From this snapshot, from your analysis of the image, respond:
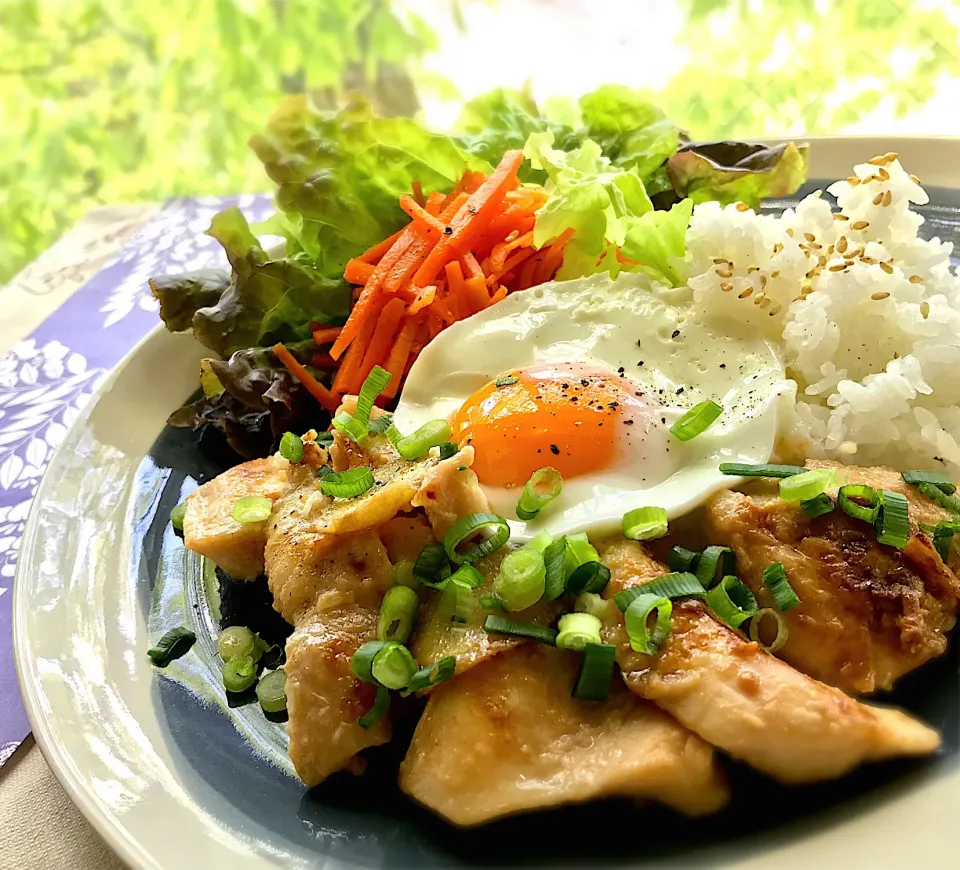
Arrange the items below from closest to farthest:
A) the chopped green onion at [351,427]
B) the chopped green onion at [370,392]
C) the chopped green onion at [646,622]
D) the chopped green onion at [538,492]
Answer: the chopped green onion at [646,622]
the chopped green onion at [538,492]
the chopped green onion at [351,427]
the chopped green onion at [370,392]

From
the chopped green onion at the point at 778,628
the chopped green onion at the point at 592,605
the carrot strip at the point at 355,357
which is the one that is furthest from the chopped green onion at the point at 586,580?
the carrot strip at the point at 355,357

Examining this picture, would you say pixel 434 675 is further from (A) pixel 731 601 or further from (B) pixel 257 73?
(B) pixel 257 73

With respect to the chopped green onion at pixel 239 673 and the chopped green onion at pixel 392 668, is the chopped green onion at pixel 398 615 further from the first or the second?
the chopped green onion at pixel 239 673

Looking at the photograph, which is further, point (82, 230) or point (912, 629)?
point (82, 230)

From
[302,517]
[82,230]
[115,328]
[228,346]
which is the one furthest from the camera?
[82,230]

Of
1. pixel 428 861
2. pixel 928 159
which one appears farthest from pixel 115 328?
pixel 928 159

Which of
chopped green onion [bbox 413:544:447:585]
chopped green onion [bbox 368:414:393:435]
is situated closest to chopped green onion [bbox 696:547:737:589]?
chopped green onion [bbox 413:544:447:585]

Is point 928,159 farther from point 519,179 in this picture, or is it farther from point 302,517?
point 302,517
